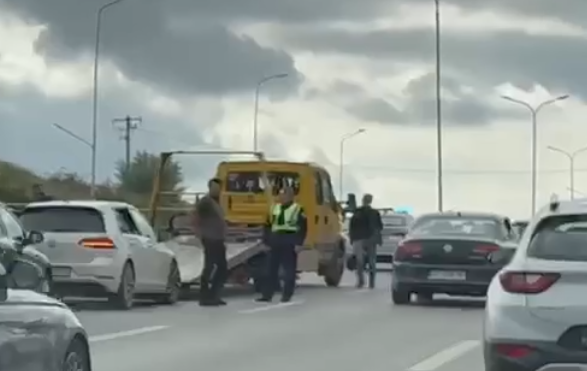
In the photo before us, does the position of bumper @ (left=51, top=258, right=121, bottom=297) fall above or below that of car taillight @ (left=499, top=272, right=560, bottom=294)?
below

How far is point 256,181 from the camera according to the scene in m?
29.6

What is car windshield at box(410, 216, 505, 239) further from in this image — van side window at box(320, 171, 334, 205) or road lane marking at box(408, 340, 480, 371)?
road lane marking at box(408, 340, 480, 371)

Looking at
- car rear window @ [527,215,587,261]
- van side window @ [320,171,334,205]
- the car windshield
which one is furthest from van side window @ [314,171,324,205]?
car rear window @ [527,215,587,261]

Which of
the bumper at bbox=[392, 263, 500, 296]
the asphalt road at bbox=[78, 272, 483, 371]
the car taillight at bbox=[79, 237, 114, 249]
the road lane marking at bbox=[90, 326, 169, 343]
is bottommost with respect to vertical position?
the asphalt road at bbox=[78, 272, 483, 371]

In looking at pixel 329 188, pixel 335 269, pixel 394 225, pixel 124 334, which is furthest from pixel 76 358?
pixel 394 225

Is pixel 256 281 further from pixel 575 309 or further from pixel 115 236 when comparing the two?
pixel 575 309

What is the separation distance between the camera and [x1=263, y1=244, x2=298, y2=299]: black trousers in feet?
82.3

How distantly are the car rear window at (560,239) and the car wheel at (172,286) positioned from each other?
13938 millimetres

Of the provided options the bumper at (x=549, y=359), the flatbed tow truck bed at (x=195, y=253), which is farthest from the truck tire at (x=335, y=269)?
the bumper at (x=549, y=359)

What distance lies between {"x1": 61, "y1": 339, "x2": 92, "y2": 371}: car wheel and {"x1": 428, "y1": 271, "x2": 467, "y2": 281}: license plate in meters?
14.3

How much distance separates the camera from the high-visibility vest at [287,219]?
983 inches

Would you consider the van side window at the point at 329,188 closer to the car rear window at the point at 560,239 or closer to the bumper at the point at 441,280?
the bumper at the point at 441,280

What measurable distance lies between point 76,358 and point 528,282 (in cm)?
307

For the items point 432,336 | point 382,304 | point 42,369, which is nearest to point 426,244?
point 382,304
